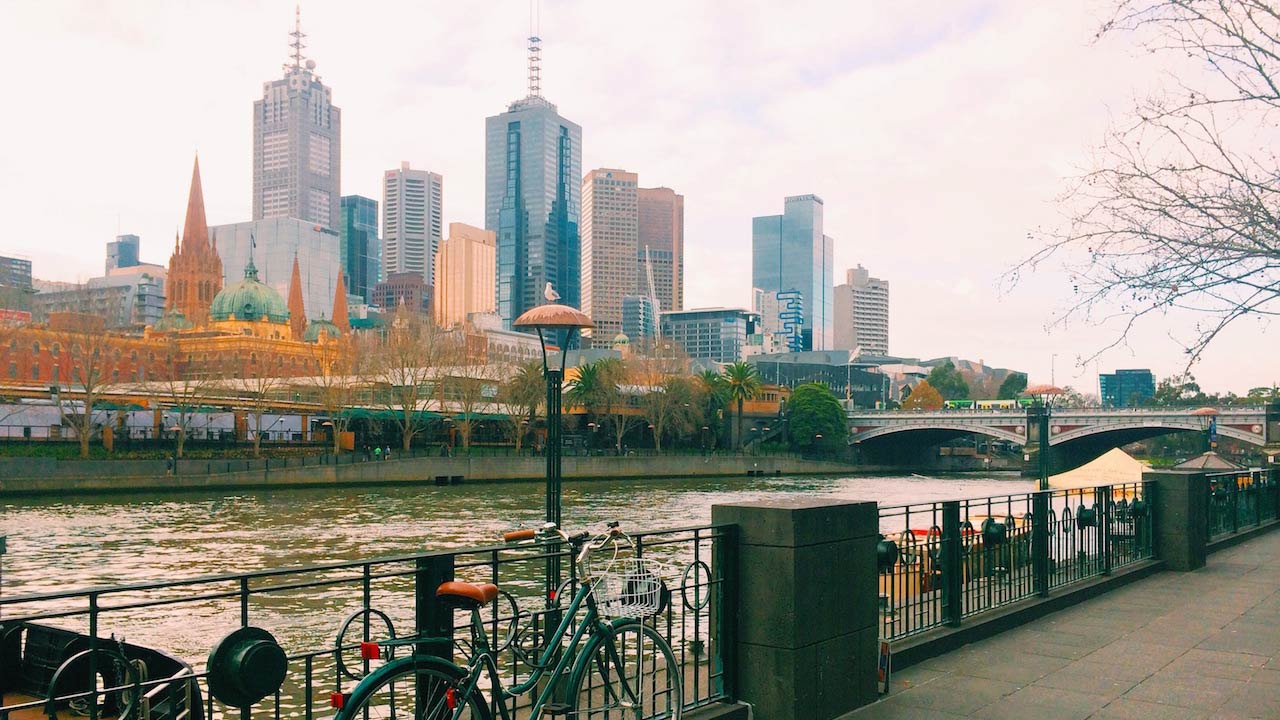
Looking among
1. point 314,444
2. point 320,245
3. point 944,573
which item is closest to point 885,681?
point 944,573

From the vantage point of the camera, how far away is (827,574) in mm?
6426

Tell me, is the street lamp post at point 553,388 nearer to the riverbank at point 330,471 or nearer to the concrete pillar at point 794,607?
the concrete pillar at point 794,607

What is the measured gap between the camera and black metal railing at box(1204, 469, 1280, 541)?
1684cm

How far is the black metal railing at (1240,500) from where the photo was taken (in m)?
16.8

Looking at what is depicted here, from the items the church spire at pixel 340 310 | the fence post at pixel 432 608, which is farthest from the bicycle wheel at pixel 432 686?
the church spire at pixel 340 310

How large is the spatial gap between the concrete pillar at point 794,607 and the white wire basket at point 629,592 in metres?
0.81

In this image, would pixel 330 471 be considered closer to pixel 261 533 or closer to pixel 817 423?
pixel 261 533

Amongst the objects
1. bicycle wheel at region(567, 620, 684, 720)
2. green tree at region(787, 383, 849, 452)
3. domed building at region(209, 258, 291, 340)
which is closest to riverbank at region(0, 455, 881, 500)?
green tree at region(787, 383, 849, 452)

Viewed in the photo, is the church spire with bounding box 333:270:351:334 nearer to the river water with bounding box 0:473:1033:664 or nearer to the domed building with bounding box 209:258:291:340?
the domed building with bounding box 209:258:291:340

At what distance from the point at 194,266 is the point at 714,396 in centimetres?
7212

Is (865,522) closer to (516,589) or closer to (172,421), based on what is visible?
(516,589)

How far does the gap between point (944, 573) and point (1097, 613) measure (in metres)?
2.52

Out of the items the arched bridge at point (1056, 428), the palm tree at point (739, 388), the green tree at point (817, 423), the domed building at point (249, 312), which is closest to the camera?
the arched bridge at point (1056, 428)

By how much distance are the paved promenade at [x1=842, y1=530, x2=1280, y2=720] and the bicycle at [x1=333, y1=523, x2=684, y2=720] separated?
1766 millimetres
